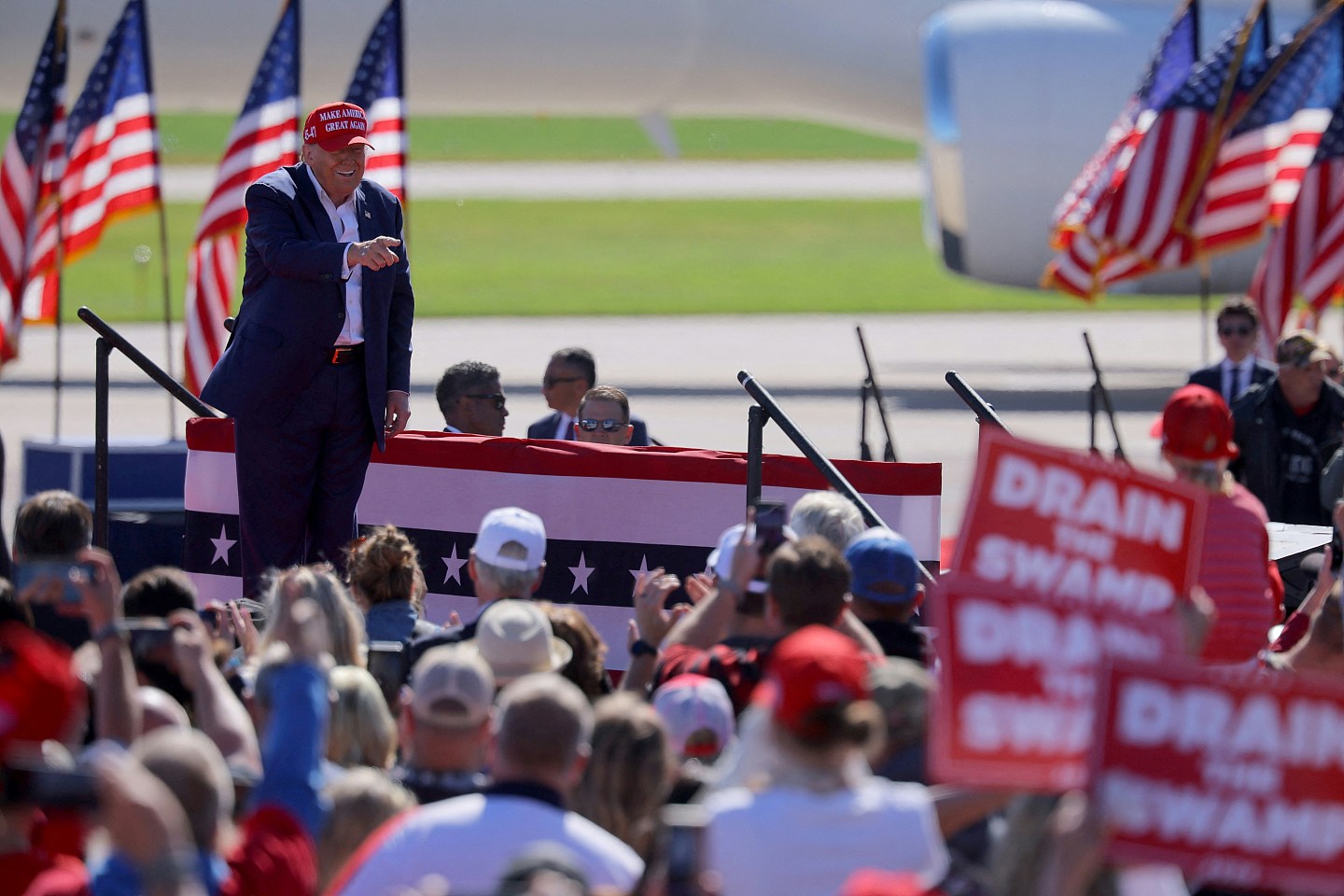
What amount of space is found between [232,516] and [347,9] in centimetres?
1225

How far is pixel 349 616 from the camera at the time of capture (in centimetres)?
447

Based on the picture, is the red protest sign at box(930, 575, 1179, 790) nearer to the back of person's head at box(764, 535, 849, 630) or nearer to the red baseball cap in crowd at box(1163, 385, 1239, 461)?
the back of person's head at box(764, 535, 849, 630)

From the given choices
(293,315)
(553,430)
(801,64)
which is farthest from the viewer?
(801,64)

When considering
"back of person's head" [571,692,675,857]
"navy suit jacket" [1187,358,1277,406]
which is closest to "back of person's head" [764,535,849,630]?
"back of person's head" [571,692,675,857]

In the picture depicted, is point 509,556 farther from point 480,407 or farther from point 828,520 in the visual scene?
point 480,407

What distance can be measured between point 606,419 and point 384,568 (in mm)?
2346

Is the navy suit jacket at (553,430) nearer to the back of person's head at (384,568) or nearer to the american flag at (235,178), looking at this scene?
the back of person's head at (384,568)

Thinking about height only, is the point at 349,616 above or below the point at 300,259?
below

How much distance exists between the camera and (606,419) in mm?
7809

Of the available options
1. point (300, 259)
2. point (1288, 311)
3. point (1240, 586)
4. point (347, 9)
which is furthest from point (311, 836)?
point (347, 9)

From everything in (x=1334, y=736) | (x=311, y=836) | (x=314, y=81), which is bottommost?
(x=311, y=836)

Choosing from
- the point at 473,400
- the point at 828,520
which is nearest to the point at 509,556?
the point at 828,520

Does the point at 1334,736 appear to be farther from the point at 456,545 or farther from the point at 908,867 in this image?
the point at 456,545

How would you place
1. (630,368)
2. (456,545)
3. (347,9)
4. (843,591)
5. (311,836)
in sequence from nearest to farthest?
(311,836), (843,591), (456,545), (347,9), (630,368)
